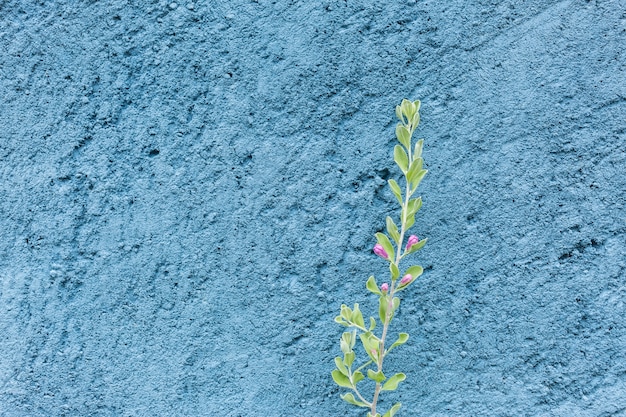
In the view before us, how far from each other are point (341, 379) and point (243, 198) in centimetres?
45

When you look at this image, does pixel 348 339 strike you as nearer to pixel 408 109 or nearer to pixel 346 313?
pixel 346 313

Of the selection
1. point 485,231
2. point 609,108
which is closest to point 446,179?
point 485,231

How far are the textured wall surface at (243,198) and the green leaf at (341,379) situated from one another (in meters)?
0.11

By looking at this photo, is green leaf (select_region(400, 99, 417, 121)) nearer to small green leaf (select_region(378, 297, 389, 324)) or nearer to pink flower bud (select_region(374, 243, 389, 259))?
pink flower bud (select_region(374, 243, 389, 259))

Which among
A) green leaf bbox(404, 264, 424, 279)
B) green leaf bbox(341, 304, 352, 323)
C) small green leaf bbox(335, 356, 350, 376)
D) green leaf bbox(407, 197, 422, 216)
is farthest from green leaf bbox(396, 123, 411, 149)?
small green leaf bbox(335, 356, 350, 376)

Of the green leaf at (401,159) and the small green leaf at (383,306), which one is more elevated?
the green leaf at (401,159)

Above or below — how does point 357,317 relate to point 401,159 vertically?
below

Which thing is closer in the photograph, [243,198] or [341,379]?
[341,379]

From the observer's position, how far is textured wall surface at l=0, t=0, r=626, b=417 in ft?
4.06

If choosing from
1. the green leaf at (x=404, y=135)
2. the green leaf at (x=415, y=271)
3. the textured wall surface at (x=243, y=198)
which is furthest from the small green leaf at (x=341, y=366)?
the green leaf at (x=404, y=135)

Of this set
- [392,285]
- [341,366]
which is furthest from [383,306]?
[341,366]

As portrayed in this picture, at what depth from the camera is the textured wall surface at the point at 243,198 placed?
4.06ft

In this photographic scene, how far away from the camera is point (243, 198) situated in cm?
125

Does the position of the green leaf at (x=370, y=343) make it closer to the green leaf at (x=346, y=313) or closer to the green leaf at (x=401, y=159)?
the green leaf at (x=346, y=313)
